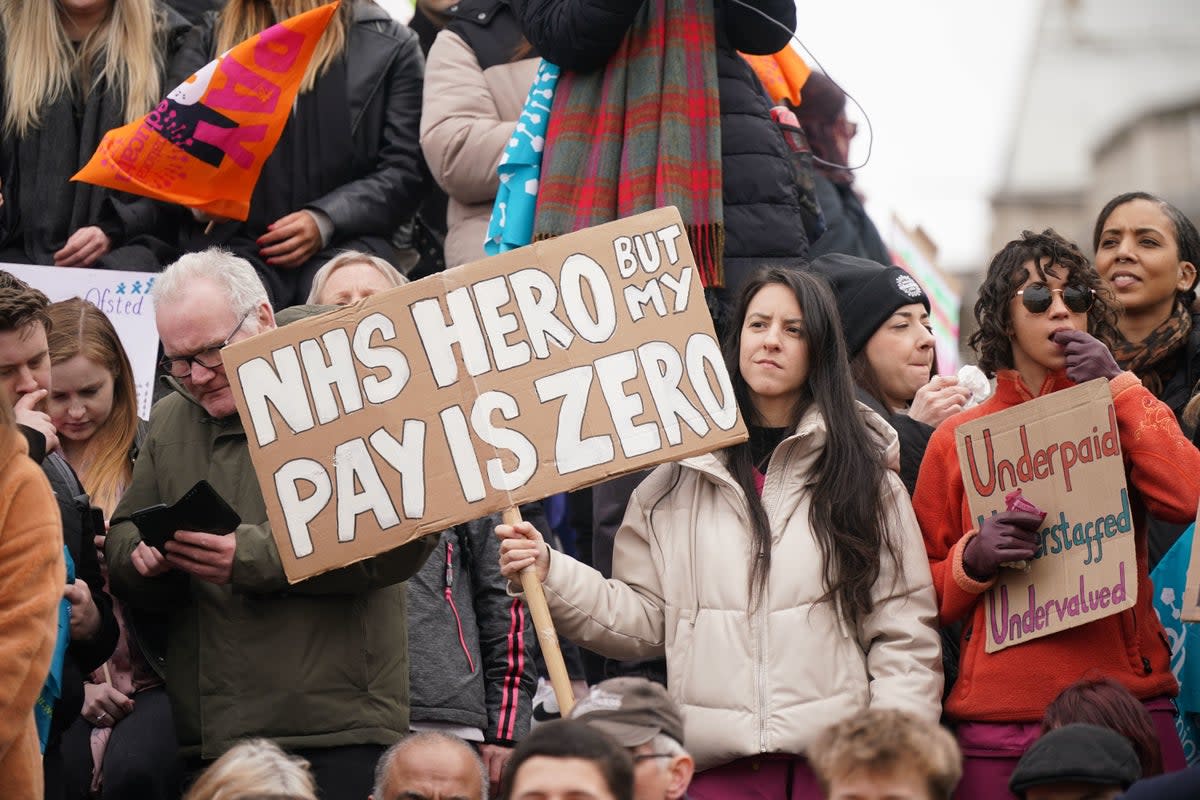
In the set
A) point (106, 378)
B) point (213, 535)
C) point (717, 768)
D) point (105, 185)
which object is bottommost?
point (717, 768)

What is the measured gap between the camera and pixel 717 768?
19.0 ft

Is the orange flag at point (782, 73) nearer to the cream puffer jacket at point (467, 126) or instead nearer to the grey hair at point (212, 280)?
the cream puffer jacket at point (467, 126)

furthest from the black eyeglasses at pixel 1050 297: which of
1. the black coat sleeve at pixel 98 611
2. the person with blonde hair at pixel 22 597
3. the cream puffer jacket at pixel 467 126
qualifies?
the person with blonde hair at pixel 22 597

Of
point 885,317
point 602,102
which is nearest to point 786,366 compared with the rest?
point 885,317

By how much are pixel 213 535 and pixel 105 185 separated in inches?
93.8

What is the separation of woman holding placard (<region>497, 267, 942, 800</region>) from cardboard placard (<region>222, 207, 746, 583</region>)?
0.25 metres

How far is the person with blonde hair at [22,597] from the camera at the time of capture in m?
4.80

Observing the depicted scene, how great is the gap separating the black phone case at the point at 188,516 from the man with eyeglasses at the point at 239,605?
3 centimetres

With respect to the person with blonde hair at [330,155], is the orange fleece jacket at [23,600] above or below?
below

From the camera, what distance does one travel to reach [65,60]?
8.09 meters

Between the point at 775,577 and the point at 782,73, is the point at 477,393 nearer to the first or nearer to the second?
the point at 775,577

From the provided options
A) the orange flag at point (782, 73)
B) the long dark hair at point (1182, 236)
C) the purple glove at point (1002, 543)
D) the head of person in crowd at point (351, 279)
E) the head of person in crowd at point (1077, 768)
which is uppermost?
the orange flag at point (782, 73)

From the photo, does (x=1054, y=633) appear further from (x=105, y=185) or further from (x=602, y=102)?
(x=105, y=185)

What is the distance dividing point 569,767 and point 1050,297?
7.83 feet
